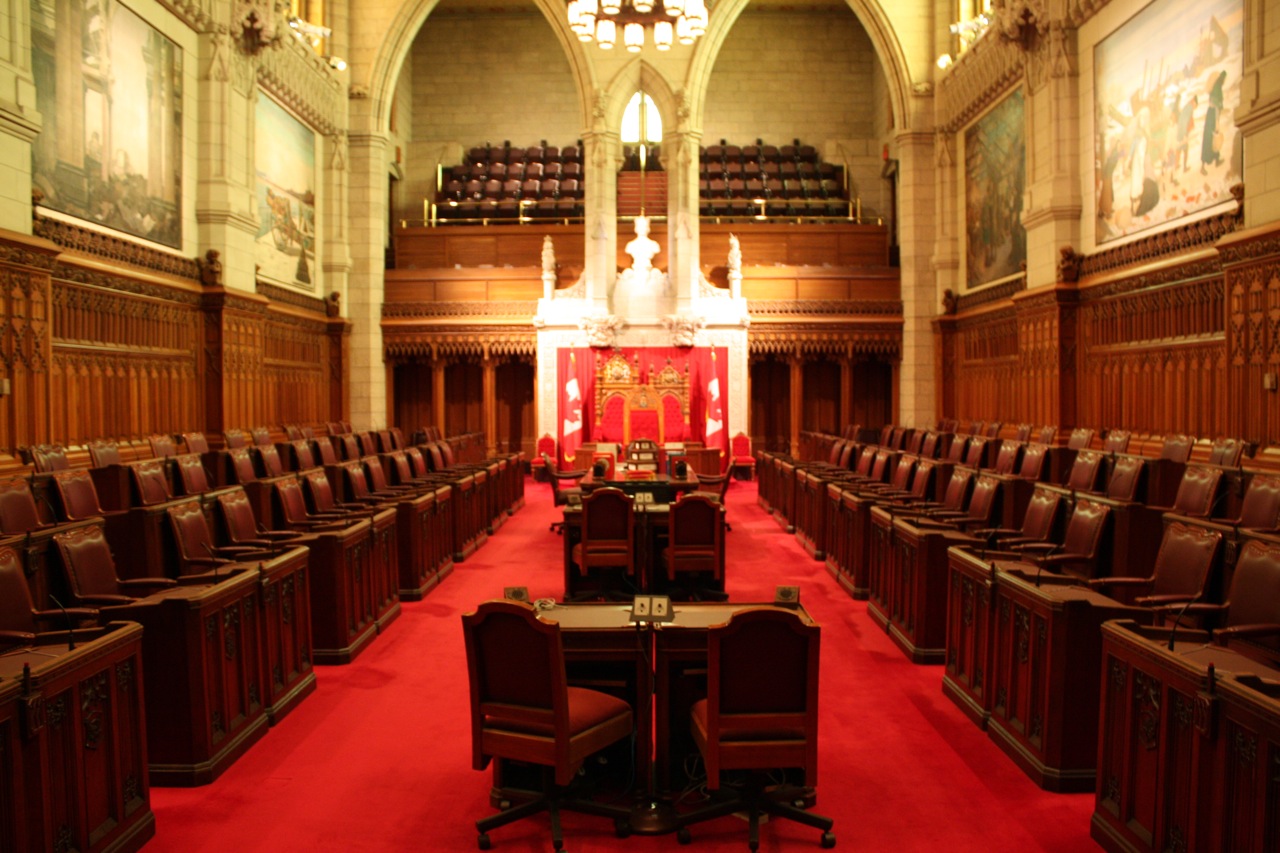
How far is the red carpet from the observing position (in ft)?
11.4

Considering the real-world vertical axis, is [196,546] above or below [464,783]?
above

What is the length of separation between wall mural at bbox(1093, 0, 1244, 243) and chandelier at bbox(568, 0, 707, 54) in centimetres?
506

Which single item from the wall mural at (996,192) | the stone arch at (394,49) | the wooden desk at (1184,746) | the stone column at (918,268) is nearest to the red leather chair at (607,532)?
the wooden desk at (1184,746)

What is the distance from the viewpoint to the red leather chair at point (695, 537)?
22.8ft

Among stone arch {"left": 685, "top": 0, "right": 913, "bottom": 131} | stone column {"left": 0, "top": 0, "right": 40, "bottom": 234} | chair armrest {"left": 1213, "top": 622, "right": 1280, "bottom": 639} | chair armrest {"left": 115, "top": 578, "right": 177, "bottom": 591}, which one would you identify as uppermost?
stone arch {"left": 685, "top": 0, "right": 913, "bottom": 131}

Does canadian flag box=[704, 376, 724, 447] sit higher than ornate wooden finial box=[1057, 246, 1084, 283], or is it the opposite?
ornate wooden finial box=[1057, 246, 1084, 283]

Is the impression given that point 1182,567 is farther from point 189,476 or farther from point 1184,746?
point 189,476

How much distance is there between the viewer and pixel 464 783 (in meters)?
4.01

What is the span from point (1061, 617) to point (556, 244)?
54.5ft

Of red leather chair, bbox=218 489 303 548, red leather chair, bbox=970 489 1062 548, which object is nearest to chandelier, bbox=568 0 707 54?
red leather chair, bbox=970 489 1062 548

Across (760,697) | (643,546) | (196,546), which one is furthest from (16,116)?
(760,697)

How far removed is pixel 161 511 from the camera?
5250 mm

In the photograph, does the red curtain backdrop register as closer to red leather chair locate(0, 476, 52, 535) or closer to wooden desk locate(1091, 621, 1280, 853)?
red leather chair locate(0, 476, 52, 535)

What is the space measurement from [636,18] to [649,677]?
34.8 ft
